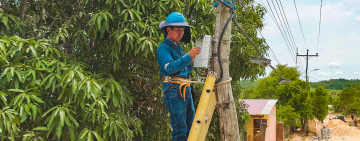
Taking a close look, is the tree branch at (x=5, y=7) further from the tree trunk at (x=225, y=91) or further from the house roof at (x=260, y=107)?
the house roof at (x=260, y=107)

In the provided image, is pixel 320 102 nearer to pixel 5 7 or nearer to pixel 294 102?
pixel 294 102

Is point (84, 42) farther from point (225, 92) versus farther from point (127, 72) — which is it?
point (225, 92)

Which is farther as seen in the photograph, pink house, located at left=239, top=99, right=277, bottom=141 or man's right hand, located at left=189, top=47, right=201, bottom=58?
pink house, located at left=239, top=99, right=277, bottom=141

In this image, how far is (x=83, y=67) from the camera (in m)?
4.11

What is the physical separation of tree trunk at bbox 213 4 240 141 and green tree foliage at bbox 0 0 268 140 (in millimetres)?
1122

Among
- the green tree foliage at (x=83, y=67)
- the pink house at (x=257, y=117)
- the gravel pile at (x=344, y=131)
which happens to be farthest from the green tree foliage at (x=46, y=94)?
the gravel pile at (x=344, y=131)

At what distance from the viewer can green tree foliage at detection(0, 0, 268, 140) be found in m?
3.53

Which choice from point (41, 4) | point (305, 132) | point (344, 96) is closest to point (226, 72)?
point (41, 4)

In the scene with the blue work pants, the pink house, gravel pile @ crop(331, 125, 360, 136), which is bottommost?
gravel pile @ crop(331, 125, 360, 136)

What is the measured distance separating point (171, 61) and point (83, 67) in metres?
1.66

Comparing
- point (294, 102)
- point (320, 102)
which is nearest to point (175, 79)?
point (294, 102)

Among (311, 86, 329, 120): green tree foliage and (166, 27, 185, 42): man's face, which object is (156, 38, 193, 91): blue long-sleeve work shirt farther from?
(311, 86, 329, 120): green tree foliage

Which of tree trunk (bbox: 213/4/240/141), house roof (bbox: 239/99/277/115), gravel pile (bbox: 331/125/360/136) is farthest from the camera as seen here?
gravel pile (bbox: 331/125/360/136)

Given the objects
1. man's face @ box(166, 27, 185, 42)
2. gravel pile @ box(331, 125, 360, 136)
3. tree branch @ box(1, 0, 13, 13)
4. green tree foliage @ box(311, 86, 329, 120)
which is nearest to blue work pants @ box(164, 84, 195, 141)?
man's face @ box(166, 27, 185, 42)
